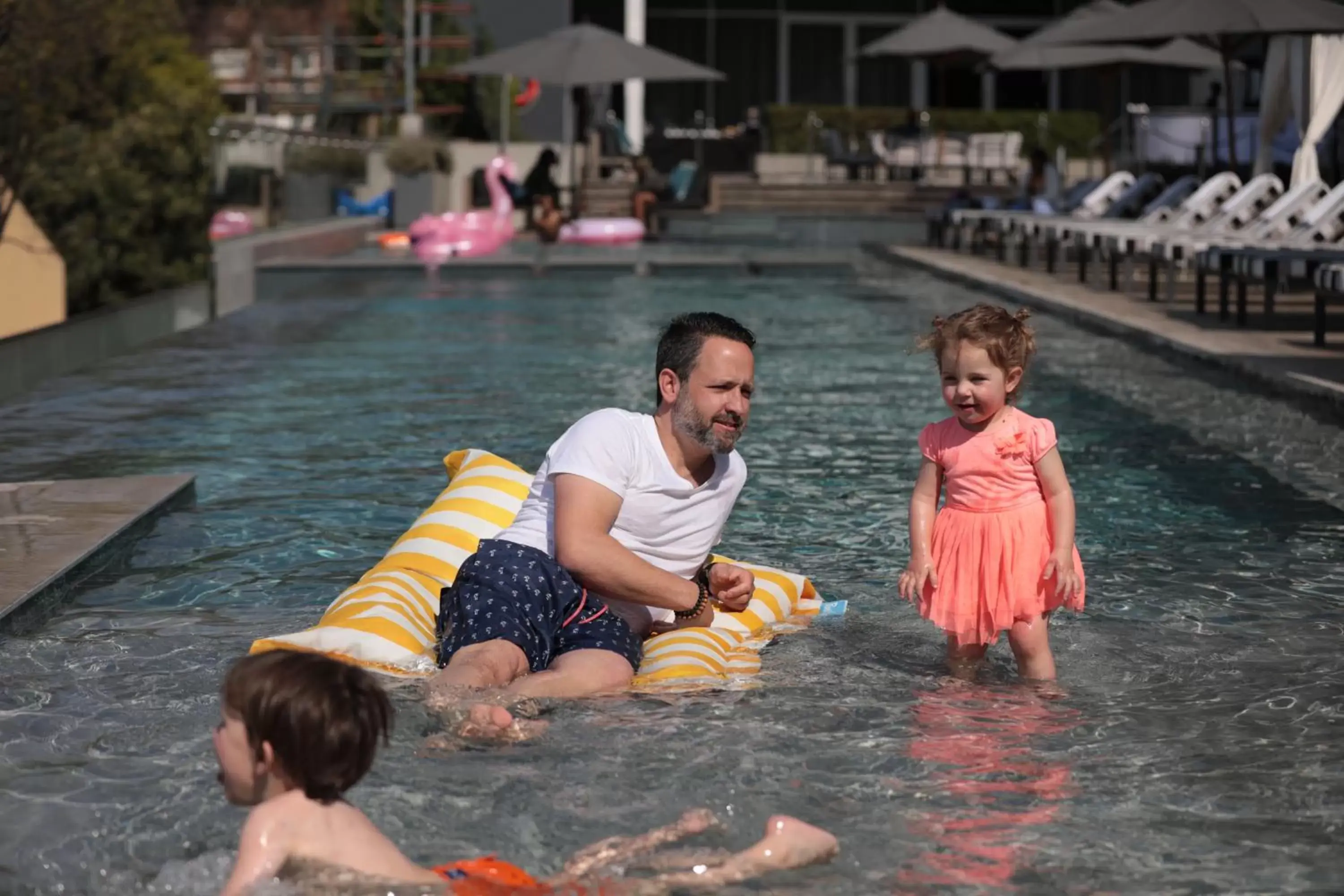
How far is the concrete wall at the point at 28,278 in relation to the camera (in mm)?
13773

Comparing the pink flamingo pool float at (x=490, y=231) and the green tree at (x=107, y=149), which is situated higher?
the green tree at (x=107, y=149)

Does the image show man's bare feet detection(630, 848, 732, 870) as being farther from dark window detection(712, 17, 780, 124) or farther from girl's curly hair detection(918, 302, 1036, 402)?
dark window detection(712, 17, 780, 124)

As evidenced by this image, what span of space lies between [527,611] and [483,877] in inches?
60.5

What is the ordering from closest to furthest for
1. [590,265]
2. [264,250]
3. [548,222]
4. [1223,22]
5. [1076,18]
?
[1223,22] < [264,250] < [590,265] < [1076,18] < [548,222]

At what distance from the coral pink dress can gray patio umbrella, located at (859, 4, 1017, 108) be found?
2544cm

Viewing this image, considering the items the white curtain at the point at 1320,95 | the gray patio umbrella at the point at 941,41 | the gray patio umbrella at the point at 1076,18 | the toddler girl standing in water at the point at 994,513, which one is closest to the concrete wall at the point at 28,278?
the toddler girl standing in water at the point at 994,513

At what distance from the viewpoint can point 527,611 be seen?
515 centimetres

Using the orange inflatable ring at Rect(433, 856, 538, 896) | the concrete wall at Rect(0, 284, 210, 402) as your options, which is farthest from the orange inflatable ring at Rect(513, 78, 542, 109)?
the orange inflatable ring at Rect(433, 856, 538, 896)

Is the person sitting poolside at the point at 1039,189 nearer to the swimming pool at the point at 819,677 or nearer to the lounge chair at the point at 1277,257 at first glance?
the lounge chair at the point at 1277,257

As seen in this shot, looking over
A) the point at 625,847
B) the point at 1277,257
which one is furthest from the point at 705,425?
the point at 1277,257

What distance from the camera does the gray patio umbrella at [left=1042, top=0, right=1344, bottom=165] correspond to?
17438 millimetres

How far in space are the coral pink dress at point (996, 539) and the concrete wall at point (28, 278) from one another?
30.7 feet

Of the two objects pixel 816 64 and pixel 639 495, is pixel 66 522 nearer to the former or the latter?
pixel 639 495

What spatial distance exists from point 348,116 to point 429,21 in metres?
4.03
